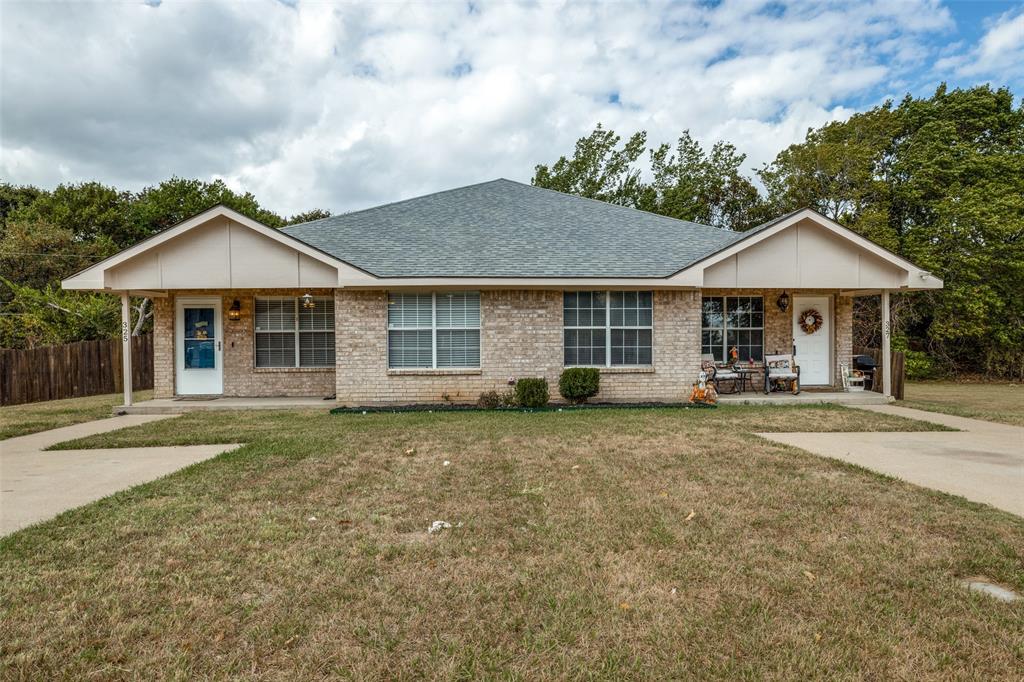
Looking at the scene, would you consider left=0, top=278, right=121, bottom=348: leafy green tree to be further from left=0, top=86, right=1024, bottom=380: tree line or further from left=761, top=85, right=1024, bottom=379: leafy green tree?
left=761, top=85, right=1024, bottom=379: leafy green tree

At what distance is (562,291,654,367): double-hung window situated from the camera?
40.2 ft

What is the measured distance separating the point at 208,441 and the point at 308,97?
533 inches

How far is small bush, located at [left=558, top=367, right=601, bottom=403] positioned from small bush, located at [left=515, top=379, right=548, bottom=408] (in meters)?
0.47

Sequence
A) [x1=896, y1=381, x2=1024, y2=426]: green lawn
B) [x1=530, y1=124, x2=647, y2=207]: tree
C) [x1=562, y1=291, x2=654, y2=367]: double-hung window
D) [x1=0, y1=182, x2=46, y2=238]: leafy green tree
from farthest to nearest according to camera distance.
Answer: [x1=0, y1=182, x2=46, y2=238]: leafy green tree < [x1=530, y1=124, x2=647, y2=207]: tree < [x1=562, y1=291, x2=654, y2=367]: double-hung window < [x1=896, y1=381, x2=1024, y2=426]: green lawn

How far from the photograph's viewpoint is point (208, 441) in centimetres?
791

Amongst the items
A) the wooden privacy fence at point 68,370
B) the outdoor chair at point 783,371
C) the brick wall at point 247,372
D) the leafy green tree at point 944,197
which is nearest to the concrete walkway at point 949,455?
the outdoor chair at point 783,371

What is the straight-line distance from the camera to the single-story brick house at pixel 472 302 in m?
11.5

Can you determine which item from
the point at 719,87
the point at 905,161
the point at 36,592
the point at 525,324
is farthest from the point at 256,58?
the point at 905,161

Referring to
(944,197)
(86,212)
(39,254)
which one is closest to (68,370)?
(39,254)

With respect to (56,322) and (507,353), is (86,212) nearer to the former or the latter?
(56,322)

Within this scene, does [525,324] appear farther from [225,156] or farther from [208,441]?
[225,156]

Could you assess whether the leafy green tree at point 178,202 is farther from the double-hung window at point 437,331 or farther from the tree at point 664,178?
the double-hung window at point 437,331

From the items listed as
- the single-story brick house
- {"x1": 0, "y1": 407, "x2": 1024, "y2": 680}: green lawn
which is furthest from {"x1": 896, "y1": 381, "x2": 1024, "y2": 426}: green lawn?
{"x1": 0, "y1": 407, "x2": 1024, "y2": 680}: green lawn

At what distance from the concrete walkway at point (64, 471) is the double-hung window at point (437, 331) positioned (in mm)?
4906
